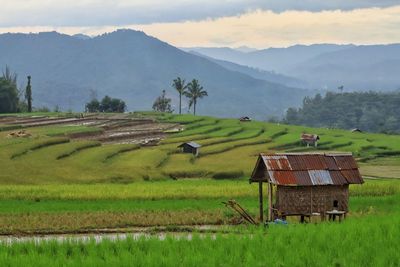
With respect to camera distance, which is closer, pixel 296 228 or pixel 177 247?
pixel 177 247

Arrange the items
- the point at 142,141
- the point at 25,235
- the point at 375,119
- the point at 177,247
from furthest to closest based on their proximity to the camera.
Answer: the point at 375,119 < the point at 142,141 < the point at 25,235 < the point at 177,247

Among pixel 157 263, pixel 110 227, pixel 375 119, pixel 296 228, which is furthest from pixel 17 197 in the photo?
pixel 375 119

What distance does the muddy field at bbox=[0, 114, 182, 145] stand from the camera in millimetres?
52150

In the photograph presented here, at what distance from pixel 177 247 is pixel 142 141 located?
3869 cm

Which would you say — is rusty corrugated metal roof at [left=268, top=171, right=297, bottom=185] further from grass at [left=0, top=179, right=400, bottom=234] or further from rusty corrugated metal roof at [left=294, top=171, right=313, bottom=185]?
grass at [left=0, top=179, right=400, bottom=234]

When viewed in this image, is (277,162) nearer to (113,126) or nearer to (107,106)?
(113,126)

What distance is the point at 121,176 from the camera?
3469 cm

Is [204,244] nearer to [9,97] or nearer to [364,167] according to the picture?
[364,167]

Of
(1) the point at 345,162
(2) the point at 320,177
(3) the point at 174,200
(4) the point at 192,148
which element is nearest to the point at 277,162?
(2) the point at 320,177

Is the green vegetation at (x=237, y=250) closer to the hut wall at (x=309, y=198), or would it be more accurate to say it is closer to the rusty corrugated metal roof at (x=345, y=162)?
the hut wall at (x=309, y=198)

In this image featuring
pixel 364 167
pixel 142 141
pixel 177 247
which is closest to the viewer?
pixel 177 247

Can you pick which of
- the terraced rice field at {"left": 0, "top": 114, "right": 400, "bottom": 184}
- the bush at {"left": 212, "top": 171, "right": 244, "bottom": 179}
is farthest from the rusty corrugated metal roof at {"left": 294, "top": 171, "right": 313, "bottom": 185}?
the bush at {"left": 212, "top": 171, "right": 244, "bottom": 179}

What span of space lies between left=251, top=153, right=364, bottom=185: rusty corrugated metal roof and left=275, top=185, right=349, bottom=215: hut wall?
16.5 inches

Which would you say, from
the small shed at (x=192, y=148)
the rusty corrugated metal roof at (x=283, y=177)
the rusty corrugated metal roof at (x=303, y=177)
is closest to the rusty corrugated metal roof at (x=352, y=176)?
the rusty corrugated metal roof at (x=303, y=177)
